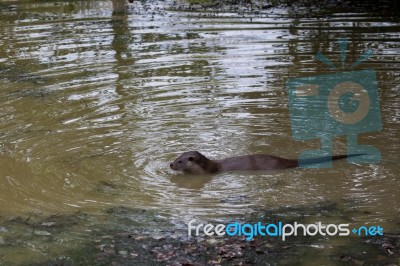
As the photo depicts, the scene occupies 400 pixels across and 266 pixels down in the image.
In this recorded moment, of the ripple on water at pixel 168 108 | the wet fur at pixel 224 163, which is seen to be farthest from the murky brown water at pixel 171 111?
the wet fur at pixel 224 163

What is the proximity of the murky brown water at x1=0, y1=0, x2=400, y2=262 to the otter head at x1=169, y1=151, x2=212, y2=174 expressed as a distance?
0.43 feet

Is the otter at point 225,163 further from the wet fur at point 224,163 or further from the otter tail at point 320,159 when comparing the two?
the otter tail at point 320,159

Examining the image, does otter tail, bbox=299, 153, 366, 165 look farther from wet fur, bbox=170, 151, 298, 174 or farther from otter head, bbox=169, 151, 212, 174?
otter head, bbox=169, 151, 212, 174

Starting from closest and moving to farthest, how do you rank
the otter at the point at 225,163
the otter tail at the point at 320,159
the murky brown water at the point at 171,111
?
the murky brown water at the point at 171,111
the otter at the point at 225,163
the otter tail at the point at 320,159

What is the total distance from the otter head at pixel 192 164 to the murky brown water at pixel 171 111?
0.13 metres

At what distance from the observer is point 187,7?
20.5 metres

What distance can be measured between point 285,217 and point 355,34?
386 inches

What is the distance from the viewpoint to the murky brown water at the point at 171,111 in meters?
7.43

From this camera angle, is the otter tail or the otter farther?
the otter tail

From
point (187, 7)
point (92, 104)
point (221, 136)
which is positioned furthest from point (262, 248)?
point (187, 7)

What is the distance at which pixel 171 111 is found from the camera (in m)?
10.6

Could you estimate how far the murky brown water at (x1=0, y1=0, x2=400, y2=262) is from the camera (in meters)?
7.43

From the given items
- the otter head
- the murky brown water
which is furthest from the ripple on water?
the otter head

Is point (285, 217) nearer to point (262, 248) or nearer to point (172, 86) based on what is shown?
point (262, 248)
